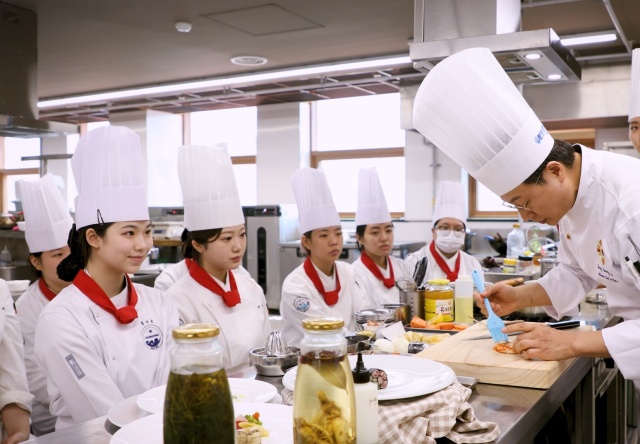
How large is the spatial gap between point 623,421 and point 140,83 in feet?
21.1

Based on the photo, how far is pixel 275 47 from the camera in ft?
19.6

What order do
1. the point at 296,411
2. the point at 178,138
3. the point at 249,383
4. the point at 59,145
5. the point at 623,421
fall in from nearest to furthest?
the point at 296,411
the point at 249,383
the point at 623,421
the point at 178,138
the point at 59,145

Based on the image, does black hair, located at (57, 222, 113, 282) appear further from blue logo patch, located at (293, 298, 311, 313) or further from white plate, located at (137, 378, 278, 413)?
blue logo patch, located at (293, 298, 311, 313)

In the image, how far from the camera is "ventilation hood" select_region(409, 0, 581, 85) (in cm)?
259

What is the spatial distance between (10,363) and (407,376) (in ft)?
4.68

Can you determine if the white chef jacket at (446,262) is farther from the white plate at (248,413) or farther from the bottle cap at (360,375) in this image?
the bottle cap at (360,375)

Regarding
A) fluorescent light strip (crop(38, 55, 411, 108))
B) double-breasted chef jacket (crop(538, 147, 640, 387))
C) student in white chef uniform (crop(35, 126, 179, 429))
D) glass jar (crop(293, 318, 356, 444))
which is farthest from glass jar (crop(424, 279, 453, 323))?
fluorescent light strip (crop(38, 55, 411, 108))

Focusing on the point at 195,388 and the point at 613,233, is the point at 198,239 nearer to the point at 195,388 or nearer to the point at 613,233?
the point at 613,233

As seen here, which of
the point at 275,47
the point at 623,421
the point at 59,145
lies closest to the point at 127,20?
the point at 275,47

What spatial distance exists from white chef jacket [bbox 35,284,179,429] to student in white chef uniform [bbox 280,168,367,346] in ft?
3.69

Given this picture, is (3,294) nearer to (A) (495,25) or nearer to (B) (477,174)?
(B) (477,174)

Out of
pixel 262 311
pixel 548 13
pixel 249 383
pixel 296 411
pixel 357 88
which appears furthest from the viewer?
pixel 357 88

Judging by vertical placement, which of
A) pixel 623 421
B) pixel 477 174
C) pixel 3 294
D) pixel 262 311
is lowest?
pixel 623 421

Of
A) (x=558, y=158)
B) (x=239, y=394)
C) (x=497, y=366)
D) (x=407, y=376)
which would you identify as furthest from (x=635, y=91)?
(x=239, y=394)
